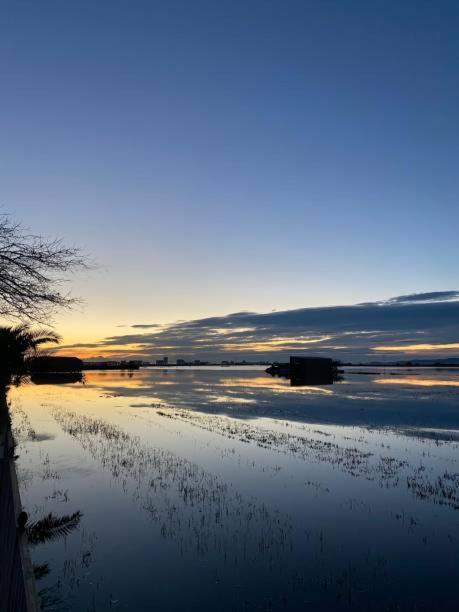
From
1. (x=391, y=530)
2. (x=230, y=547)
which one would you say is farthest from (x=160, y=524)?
(x=391, y=530)

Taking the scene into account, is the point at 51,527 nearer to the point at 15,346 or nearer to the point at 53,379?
the point at 15,346

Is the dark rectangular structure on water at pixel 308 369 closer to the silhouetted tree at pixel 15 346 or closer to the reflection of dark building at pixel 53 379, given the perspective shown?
the reflection of dark building at pixel 53 379

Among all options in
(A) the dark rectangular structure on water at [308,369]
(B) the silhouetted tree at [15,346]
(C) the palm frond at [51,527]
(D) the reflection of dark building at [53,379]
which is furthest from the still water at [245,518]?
(A) the dark rectangular structure on water at [308,369]

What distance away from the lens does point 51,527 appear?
12.4 metres

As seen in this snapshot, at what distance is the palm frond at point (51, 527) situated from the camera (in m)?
11.9

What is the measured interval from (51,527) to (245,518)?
503 centimetres

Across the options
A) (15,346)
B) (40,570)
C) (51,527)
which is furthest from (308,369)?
(40,570)

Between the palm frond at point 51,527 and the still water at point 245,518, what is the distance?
183 millimetres

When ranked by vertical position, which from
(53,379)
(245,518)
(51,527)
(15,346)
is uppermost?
(15,346)

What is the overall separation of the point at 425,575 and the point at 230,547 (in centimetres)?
414

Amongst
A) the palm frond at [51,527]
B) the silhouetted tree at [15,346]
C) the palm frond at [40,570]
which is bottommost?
the palm frond at [51,527]

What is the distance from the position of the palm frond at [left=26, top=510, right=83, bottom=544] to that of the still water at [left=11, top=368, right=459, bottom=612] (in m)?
0.18

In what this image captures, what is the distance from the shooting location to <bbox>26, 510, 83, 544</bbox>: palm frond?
39.0 feet

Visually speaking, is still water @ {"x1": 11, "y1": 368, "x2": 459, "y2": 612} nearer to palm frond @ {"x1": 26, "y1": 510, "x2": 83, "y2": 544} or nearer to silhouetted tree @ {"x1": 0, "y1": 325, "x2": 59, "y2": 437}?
palm frond @ {"x1": 26, "y1": 510, "x2": 83, "y2": 544}
